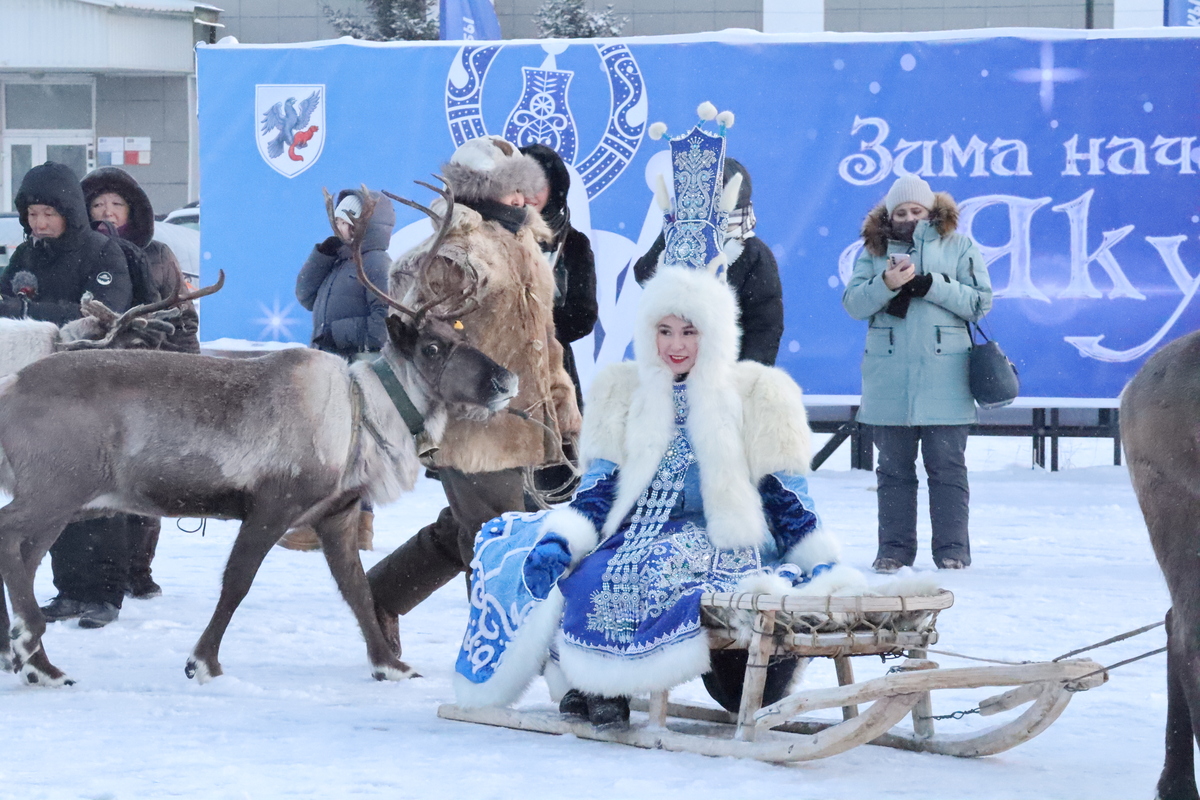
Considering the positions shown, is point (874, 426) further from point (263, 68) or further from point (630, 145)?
point (263, 68)

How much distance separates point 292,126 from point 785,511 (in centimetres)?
612

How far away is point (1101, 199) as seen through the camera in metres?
8.66

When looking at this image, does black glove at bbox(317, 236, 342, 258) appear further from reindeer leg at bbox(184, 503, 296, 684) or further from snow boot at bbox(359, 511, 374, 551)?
reindeer leg at bbox(184, 503, 296, 684)

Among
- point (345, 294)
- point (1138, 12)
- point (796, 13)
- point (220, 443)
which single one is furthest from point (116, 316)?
point (796, 13)

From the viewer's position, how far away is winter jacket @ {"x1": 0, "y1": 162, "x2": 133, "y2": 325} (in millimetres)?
5734

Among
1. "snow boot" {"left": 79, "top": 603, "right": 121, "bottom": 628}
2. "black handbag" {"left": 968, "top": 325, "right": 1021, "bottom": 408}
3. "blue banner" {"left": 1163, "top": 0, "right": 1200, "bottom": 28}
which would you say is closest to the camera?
"snow boot" {"left": 79, "top": 603, "right": 121, "bottom": 628}

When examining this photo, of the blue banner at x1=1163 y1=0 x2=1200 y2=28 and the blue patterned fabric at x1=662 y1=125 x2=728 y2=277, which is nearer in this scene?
the blue patterned fabric at x1=662 y1=125 x2=728 y2=277

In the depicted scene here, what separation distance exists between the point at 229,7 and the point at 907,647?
21037 millimetres

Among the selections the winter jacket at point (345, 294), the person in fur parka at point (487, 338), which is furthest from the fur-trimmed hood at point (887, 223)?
the person in fur parka at point (487, 338)

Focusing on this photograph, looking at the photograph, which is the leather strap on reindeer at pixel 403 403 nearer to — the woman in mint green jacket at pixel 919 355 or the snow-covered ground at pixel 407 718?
the snow-covered ground at pixel 407 718

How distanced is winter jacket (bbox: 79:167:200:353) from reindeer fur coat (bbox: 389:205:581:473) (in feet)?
5.61

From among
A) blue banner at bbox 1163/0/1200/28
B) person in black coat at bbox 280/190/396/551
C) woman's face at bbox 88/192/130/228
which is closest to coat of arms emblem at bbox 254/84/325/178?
woman's face at bbox 88/192/130/228

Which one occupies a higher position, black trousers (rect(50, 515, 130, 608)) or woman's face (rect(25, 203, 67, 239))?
woman's face (rect(25, 203, 67, 239))

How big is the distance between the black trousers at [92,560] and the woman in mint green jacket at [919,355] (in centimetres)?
317
